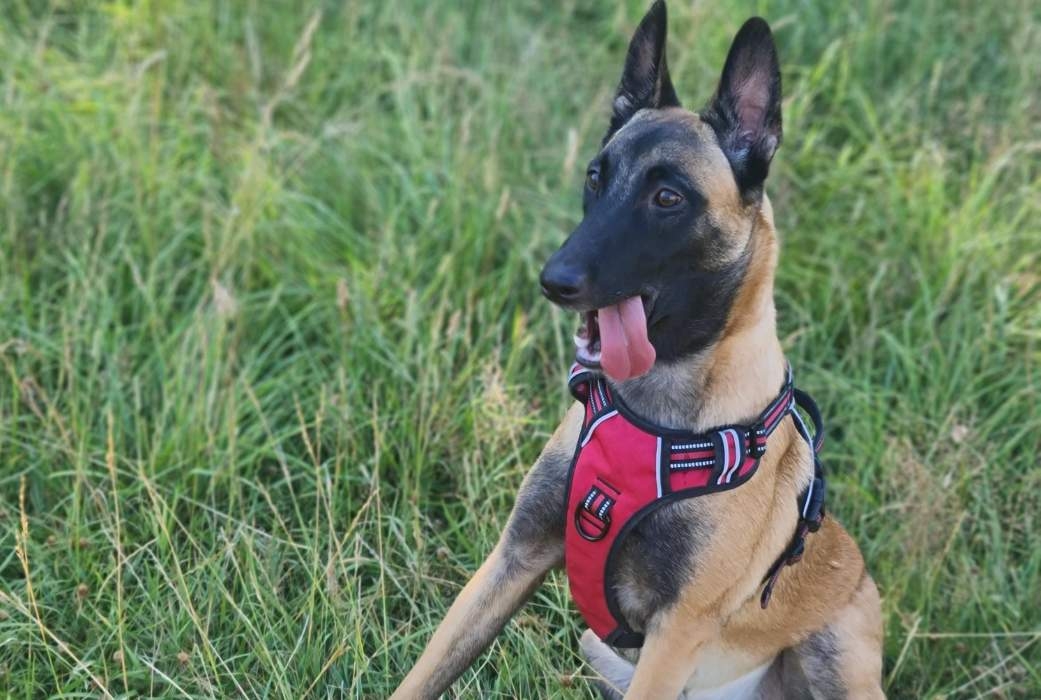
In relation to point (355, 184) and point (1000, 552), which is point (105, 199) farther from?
point (1000, 552)

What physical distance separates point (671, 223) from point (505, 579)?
0.92 m

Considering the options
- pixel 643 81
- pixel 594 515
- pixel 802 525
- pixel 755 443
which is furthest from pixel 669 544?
pixel 643 81

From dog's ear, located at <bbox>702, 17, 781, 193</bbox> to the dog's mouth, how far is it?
0.43 meters

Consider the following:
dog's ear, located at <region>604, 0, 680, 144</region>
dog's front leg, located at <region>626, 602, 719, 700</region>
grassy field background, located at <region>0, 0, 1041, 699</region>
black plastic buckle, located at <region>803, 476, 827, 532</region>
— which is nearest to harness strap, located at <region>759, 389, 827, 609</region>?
black plastic buckle, located at <region>803, 476, 827, 532</region>

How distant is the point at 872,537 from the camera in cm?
393

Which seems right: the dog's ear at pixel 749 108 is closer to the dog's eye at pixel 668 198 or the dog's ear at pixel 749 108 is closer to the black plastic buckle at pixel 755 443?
the dog's eye at pixel 668 198

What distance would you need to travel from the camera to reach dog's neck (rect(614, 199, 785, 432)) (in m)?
2.84

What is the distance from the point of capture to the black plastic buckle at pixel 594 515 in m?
2.73

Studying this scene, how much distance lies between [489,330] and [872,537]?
144 centimetres

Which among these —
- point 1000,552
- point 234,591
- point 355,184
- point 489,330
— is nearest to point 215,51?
point 355,184

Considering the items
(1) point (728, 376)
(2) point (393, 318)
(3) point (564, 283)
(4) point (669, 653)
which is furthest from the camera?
(2) point (393, 318)

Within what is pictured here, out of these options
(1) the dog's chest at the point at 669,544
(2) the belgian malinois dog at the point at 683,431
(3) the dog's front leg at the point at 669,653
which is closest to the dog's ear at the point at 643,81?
(2) the belgian malinois dog at the point at 683,431

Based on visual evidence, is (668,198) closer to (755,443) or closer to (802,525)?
(755,443)

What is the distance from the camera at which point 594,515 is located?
2738 mm
